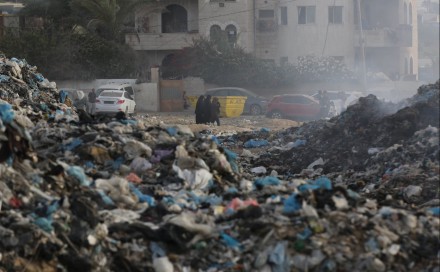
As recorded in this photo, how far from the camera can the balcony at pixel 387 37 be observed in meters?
43.8

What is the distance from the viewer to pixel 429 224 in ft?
27.4

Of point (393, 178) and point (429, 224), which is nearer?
point (429, 224)

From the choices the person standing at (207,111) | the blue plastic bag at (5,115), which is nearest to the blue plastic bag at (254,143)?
the person standing at (207,111)

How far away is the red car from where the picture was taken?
99.6 ft

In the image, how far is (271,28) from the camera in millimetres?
43594

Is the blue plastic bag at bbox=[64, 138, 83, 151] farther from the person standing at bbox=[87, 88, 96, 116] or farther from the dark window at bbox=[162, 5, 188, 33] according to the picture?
the dark window at bbox=[162, 5, 188, 33]

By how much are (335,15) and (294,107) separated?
1367cm

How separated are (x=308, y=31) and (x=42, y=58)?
41.2ft

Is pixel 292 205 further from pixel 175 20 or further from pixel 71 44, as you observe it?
pixel 175 20

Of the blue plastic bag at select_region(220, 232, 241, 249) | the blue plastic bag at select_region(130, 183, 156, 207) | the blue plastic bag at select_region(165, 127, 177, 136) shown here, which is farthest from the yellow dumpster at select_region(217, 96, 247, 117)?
the blue plastic bag at select_region(220, 232, 241, 249)

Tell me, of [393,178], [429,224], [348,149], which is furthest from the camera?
[348,149]

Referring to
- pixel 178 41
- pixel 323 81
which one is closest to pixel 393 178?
pixel 323 81

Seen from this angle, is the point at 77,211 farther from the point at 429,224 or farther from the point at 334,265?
the point at 429,224

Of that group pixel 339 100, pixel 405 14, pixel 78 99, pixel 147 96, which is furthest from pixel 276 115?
pixel 405 14
